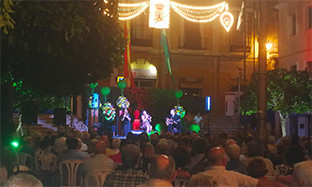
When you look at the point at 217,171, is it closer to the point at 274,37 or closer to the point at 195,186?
the point at 195,186

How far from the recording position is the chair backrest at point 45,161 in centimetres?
917

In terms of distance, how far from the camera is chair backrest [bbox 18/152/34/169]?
9.03 meters

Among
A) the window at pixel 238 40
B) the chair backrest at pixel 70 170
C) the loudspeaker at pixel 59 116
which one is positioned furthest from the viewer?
the window at pixel 238 40

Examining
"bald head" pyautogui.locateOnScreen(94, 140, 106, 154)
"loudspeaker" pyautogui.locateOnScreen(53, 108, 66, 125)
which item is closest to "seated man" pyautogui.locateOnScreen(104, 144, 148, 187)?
"bald head" pyautogui.locateOnScreen(94, 140, 106, 154)

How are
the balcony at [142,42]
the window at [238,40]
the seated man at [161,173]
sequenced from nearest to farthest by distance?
the seated man at [161,173], the balcony at [142,42], the window at [238,40]

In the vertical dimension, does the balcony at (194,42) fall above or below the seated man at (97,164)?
above

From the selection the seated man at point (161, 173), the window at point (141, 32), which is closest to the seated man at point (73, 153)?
the seated man at point (161, 173)

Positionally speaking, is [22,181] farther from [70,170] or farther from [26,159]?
[26,159]

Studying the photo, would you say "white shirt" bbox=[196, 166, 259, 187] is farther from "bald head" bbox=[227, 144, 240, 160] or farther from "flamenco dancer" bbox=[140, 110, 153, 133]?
"flamenco dancer" bbox=[140, 110, 153, 133]

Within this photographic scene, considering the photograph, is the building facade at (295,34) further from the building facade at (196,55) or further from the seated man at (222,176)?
the seated man at (222,176)

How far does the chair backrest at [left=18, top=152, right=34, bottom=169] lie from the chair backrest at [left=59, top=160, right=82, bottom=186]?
1.62m

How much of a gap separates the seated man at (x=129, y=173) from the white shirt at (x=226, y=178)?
82 cm

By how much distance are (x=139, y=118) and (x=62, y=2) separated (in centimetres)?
2172

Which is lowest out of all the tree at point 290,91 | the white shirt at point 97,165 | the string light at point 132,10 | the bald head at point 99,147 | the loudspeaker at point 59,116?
the white shirt at point 97,165
